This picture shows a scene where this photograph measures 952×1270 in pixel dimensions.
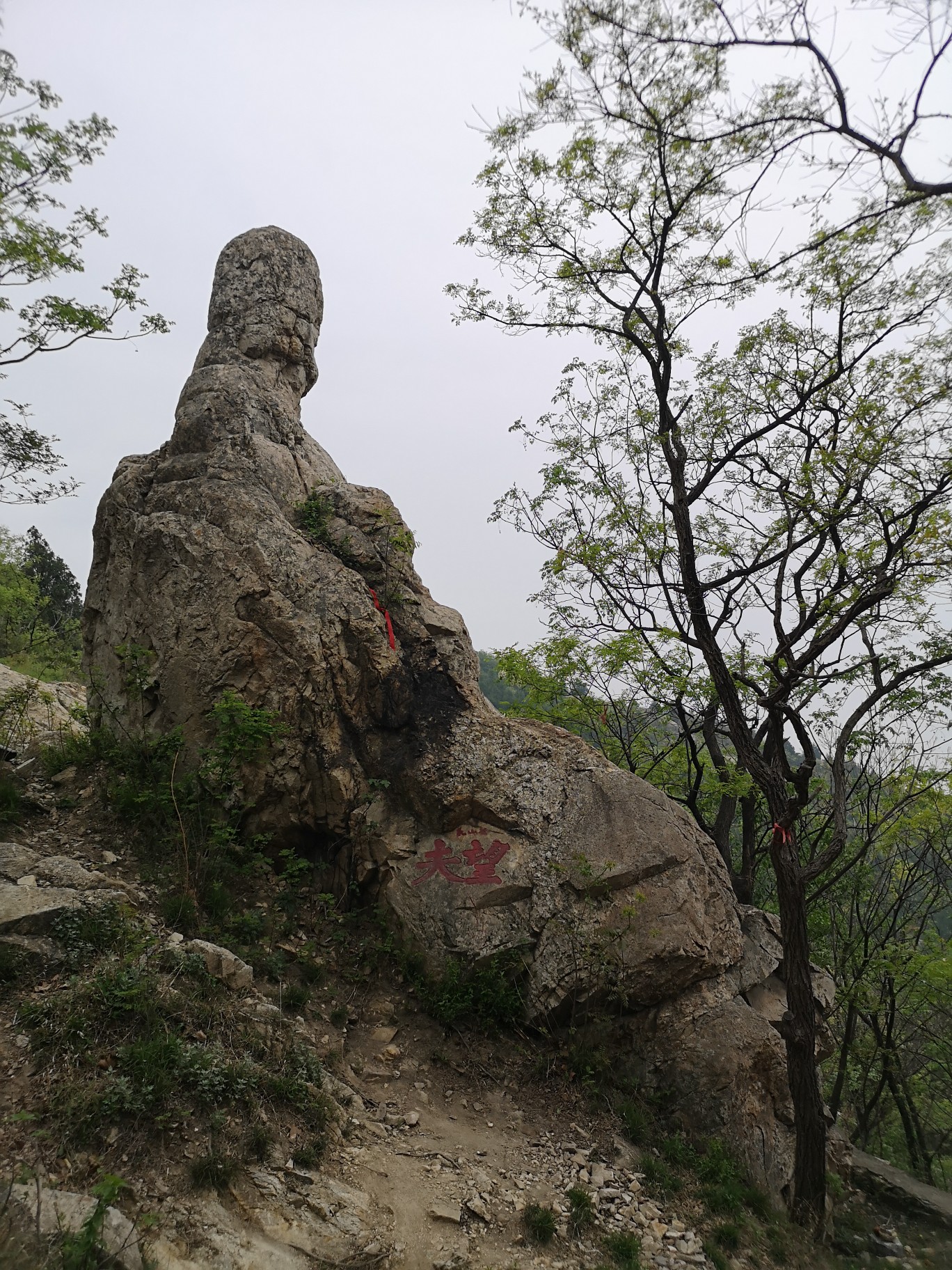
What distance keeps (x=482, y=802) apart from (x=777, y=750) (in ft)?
11.9

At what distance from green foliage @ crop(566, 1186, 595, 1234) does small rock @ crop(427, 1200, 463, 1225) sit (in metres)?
0.99

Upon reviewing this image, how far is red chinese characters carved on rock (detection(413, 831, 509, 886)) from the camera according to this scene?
8047mm

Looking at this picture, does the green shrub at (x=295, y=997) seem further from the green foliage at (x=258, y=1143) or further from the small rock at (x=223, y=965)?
the green foliage at (x=258, y=1143)

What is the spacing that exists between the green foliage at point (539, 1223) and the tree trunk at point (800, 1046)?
3.24 m

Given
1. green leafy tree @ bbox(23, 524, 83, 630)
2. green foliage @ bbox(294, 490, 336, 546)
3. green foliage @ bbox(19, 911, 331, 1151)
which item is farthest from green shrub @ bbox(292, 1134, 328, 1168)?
green leafy tree @ bbox(23, 524, 83, 630)

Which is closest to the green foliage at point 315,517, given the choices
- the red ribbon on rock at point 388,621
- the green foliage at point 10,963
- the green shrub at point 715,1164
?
the red ribbon on rock at point 388,621

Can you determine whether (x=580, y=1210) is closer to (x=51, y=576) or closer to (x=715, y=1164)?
(x=715, y=1164)

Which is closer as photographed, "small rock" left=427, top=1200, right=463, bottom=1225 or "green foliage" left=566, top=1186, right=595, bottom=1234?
"small rock" left=427, top=1200, right=463, bottom=1225

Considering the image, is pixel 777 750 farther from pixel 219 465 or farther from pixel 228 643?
pixel 219 465

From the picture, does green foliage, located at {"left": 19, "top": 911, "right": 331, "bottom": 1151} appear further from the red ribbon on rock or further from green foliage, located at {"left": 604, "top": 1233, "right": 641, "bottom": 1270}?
the red ribbon on rock

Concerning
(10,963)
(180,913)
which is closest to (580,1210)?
(180,913)

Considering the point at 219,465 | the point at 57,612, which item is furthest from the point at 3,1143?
the point at 57,612

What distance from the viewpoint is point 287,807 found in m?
8.39

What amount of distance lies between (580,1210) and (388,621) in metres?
6.53
